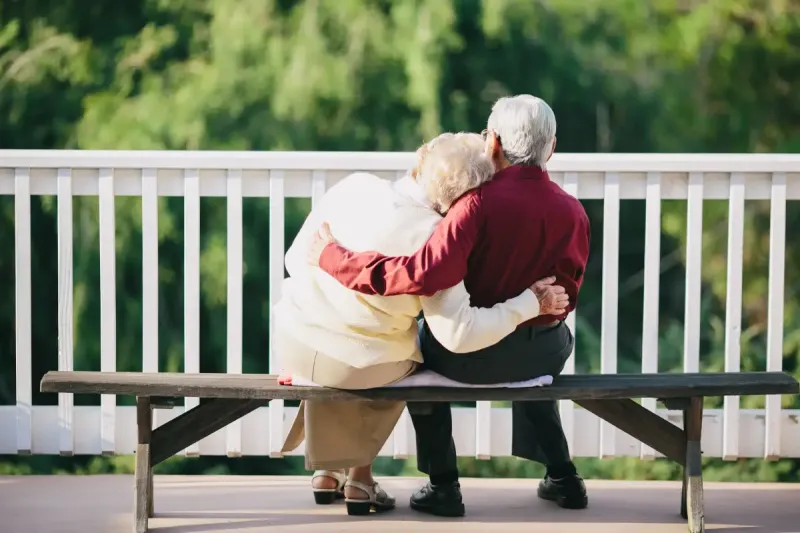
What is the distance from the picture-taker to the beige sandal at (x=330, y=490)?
339 centimetres

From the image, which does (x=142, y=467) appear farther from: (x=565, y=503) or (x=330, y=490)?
(x=565, y=503)

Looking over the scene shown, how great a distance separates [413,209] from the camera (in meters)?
Result: 2.88

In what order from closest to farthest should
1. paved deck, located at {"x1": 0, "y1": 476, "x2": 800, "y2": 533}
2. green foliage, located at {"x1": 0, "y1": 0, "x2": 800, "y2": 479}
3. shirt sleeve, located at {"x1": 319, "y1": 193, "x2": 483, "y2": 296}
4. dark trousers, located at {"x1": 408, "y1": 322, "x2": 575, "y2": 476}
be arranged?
shirt sleeve, located at {"x1": 319, "y1": 193, "x2": 483, "y2": 296} < dark trousers, located at {"x1": 408, "y1": 322, "x2": 575, "y2": 476} < paved deck, located at {"x1": 0, "y1": 476, "x2": 800, "y2": 533} < green foliage, located at {"x1": 0, "y1": 0, "x2": 800, "y2": 479}

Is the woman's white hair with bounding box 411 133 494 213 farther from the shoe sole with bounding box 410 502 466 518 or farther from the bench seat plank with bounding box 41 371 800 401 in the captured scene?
the shoe sole with bounding box 410 502 466 518

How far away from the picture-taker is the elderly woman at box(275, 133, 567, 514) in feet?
9.38

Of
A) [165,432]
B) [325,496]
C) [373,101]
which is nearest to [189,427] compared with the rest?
[165,432]

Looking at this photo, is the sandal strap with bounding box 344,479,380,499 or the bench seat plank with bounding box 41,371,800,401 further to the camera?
the sandal strap with bounding box 344,479,380,499

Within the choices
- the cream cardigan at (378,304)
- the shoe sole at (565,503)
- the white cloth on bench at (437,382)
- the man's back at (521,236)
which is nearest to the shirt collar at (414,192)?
the cream cardigan at (378,304)

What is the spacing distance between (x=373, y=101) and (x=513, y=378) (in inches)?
148

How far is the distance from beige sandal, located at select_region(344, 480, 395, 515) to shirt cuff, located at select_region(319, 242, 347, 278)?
71 centimetres

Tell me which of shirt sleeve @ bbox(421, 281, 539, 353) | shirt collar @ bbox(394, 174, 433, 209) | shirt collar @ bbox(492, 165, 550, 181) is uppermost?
shirt collar @ bbox(492, 165, 550, 181)

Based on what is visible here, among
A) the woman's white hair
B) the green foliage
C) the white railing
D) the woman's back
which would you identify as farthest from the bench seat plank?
the green foliage

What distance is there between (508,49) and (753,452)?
135 inches

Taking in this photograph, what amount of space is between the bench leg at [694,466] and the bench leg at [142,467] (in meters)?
1.42
